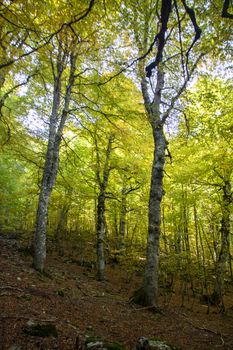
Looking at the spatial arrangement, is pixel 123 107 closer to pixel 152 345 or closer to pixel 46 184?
pixel 46 184

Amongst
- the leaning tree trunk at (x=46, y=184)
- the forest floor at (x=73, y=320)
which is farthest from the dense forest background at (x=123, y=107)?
the forest floor at (x=73, y=320)

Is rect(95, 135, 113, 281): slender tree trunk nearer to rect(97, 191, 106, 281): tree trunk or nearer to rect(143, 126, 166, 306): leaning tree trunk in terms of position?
rect(97, 191, 106, 281): tree trunk

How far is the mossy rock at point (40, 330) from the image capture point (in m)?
3.27

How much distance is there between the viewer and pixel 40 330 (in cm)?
332

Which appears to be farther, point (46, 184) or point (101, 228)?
point (101, 228)

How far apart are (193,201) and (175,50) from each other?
6390 mm

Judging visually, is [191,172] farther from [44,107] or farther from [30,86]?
[30,86]

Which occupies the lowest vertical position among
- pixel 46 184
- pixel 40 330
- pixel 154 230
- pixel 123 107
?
pixel 40 330

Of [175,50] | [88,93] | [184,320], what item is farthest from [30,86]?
[184,320]

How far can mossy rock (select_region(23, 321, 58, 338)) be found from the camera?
3.27 m

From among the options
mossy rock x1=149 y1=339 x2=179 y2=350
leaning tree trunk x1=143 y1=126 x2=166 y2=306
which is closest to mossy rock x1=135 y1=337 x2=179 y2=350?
mossy rock x1=149 y1=339 x2=179 y2=350

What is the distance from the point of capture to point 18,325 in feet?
11.2

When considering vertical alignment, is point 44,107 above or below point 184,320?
above

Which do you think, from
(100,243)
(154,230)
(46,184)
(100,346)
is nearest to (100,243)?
(100,243)
